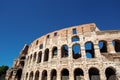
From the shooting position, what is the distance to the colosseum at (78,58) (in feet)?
53.2

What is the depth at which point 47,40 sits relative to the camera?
2277cm

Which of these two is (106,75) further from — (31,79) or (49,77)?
(31,79)

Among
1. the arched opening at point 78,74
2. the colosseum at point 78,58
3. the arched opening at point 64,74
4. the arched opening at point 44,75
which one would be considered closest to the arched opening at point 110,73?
the colosseum at point 78,58

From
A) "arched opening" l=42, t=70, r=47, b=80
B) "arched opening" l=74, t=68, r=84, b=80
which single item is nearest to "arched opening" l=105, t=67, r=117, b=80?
"arched opening" l=74, t=68, r=84, b=80

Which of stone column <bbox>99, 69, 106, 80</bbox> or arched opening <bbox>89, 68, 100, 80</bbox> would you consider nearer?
stone column <bbox>99, 69, 106, 80</bbox>

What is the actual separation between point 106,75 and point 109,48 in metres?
3.77

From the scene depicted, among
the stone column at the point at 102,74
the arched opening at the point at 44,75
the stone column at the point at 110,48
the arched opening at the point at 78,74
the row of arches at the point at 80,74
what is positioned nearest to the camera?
the stone column at the point at 102,74

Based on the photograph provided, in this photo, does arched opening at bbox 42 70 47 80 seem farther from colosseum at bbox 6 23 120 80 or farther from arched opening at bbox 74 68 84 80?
arched opening at bbox 74 68 84 80

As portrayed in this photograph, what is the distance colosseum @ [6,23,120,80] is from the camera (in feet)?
53.2

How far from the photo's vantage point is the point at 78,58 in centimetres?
1797

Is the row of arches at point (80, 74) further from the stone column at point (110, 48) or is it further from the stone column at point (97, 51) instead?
the stone column at point (110, 48)

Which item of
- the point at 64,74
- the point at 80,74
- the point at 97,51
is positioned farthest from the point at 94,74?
the point at 64,74

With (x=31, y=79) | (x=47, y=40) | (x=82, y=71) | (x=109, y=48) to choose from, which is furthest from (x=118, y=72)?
(x=31, y=79)

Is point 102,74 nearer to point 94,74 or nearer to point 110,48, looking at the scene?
point 94,74
